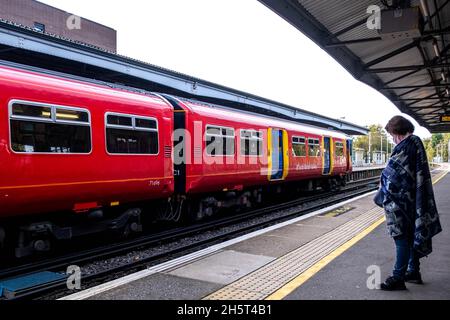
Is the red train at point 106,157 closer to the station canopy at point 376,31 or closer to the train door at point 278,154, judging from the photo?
the train door at point 278,154

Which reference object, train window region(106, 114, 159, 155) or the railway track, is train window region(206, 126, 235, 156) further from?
train window region(106, 114, 159, 155)

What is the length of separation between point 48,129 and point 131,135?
1813 millimetres

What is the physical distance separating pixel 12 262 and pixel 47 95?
2.93 meters

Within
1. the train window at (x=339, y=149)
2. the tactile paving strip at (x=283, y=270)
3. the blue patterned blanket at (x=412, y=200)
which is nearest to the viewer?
the blue patterned blanket at (x=412, y=200)

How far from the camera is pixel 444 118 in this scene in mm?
22109

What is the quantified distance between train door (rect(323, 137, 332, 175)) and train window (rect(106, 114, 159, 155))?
1164cm

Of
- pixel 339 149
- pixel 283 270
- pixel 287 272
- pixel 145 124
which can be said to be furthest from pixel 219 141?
pixel 339 149

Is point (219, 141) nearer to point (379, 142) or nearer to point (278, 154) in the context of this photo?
point (278, 154)

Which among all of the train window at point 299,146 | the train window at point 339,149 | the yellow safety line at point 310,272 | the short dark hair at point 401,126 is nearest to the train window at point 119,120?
the yellow safety line at point 310,272

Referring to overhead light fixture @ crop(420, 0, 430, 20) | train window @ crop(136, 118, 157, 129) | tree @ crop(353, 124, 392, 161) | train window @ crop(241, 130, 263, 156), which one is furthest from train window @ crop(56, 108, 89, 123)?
tree @ crop(353, 124, 392, 161)

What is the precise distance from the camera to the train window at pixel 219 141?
417 inches

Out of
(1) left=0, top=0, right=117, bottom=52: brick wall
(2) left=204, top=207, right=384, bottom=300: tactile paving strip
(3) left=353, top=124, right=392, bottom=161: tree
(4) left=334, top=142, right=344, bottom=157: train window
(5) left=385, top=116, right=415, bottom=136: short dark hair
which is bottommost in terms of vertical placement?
(2) left=204, top=207, right=384, bottom=300: tactile paving strip

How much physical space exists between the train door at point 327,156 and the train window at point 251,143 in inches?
265

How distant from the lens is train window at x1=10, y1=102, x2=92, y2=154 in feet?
20.3
